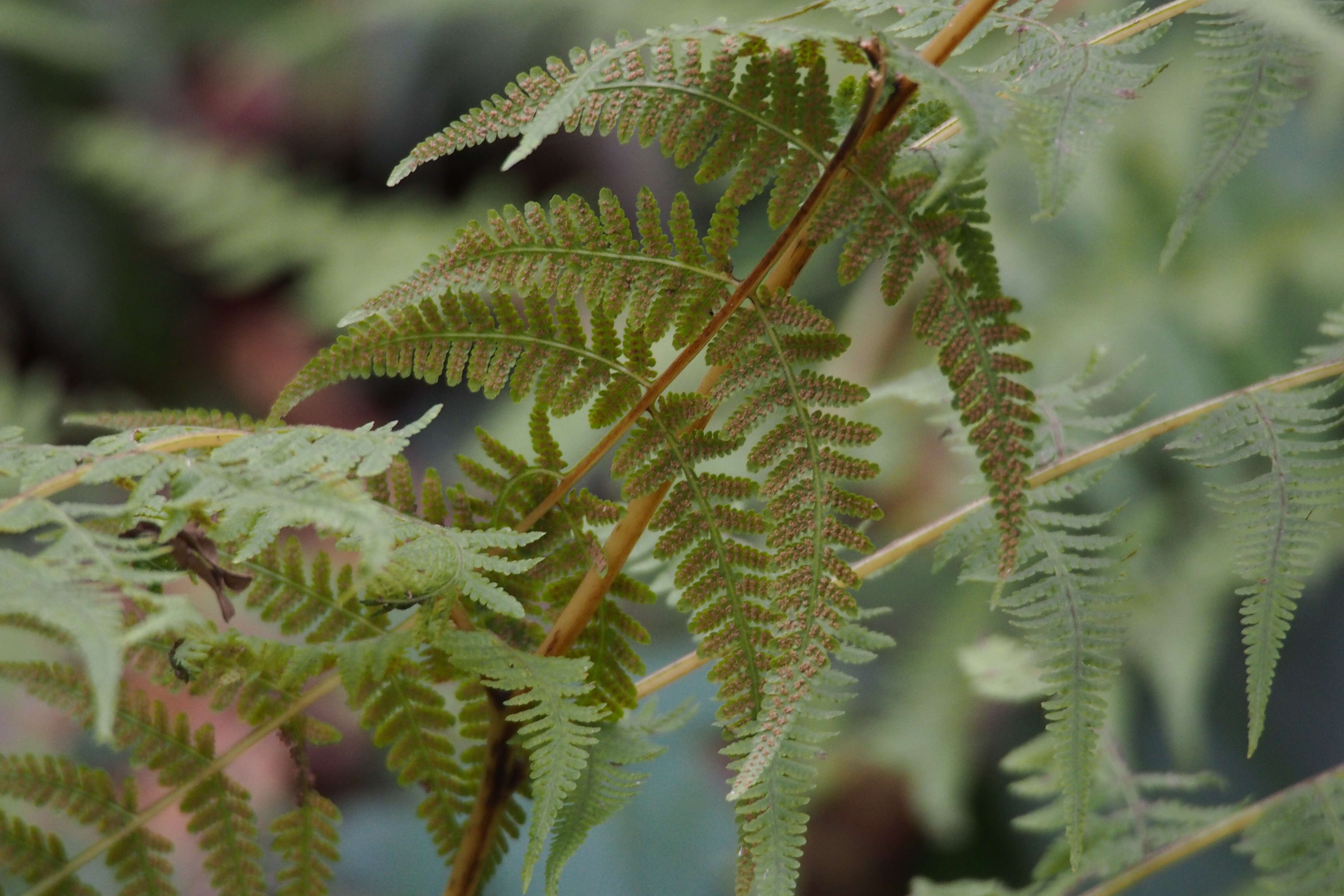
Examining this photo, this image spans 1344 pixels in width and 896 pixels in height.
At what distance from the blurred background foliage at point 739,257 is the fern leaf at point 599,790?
44 centimetres

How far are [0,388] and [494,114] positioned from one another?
4.42ft

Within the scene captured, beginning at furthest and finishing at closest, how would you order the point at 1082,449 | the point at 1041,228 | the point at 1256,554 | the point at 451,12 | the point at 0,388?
the point at 451,12
the point at 1041,228
the point at 0,388
the point at 1082,449
the point at 1256,554

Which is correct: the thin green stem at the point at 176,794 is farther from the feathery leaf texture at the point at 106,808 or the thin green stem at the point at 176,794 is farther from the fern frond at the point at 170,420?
the fern frond at the point at 170,420

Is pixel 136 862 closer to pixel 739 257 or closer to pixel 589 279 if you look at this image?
pixel 589 279

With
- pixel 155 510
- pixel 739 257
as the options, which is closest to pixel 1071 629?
pixel 155 510

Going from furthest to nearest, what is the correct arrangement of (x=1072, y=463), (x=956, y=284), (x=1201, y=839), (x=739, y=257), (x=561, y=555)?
1. (x=739, y=257)
2. (x=1201, y=839)
3. (x=1072, y=463)
4. (x=561, y=555)
5. (x=956, y=284)

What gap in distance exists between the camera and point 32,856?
2.08ft

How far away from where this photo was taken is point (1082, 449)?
0.76 metres

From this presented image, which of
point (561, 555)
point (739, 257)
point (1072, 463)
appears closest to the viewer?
point (561, 555)

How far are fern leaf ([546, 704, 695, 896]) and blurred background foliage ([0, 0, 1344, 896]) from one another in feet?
1.44

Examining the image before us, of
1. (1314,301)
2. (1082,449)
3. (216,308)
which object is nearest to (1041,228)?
(1314,301)

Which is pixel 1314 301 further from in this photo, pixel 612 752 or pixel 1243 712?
pixel 612 752

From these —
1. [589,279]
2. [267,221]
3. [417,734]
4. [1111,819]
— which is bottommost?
[1111,819]

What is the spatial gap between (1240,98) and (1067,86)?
0.40 ft
